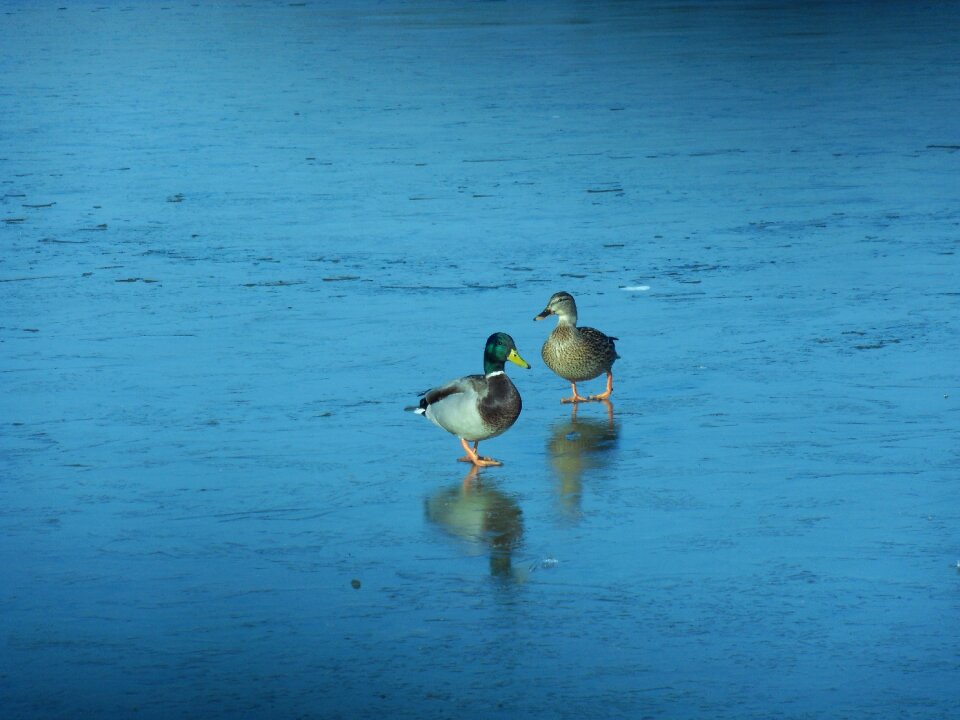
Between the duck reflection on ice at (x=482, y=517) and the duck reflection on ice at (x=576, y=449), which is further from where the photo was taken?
the duck reflection on ice at (x=576, y=449)

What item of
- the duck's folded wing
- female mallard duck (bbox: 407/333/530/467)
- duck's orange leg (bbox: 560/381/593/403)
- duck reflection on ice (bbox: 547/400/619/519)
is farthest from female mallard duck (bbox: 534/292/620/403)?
the duck's folded wing

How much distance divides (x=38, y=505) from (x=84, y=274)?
467cm

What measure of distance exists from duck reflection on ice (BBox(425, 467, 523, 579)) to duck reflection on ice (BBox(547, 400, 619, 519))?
22 cm

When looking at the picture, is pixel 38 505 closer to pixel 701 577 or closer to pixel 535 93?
pixel 701 577

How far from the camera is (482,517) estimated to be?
6500 millimetres

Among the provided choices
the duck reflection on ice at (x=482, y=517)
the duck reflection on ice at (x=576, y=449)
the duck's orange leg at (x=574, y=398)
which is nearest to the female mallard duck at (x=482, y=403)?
the duck reflection on ice at (x=482, y=517)

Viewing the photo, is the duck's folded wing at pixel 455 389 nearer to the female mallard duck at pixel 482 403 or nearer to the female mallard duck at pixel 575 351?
the female mallard duck at pixel 482 403

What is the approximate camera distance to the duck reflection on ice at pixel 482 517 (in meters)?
6.11

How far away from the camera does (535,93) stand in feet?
67.5

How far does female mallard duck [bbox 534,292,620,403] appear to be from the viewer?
795 centimetres

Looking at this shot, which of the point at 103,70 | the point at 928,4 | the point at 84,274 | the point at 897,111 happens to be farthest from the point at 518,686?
the point at 928,4

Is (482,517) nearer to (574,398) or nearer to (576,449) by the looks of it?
(576,449)

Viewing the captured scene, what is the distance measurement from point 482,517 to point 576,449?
1.00 metres

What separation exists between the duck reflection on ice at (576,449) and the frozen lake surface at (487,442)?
0.02 metres
